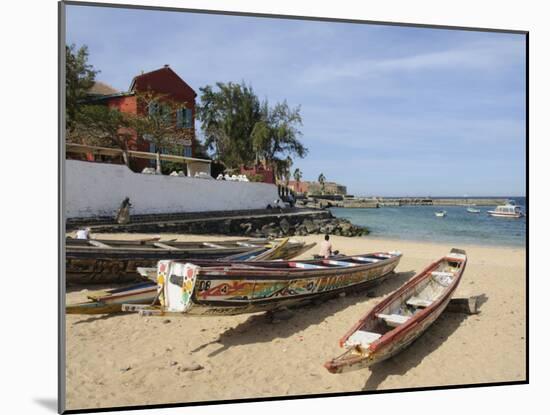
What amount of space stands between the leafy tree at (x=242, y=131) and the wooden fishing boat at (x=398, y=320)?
7.15 feet

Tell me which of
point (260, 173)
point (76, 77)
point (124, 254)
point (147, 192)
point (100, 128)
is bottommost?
point (124, 254)

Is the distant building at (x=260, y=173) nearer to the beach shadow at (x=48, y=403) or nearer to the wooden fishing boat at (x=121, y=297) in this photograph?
the wooden fishing boat at (x=121, y=297)

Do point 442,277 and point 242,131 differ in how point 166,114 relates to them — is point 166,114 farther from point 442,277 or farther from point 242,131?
point 442,277

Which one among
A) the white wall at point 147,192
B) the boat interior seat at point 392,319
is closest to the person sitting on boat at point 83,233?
the white wall at point 147,192

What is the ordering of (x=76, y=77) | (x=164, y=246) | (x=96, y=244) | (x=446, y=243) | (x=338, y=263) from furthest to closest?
(x=446, y=243)
(x=164, y=246)
(x=338, y=263)
(x=96, y=244)
(x=76, y=77)

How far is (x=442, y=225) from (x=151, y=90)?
5739mm

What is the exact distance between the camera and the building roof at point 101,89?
13.2ft

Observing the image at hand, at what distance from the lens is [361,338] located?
3033mm

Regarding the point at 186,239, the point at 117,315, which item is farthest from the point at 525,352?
the point at 186,239

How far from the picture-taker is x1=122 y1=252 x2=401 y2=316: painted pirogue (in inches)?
120

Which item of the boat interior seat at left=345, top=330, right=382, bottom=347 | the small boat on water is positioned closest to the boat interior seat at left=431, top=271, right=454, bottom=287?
the small boat on water

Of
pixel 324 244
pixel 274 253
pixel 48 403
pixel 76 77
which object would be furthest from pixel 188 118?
pixel 48 403

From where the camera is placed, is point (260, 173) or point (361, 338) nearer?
point (361, 338)

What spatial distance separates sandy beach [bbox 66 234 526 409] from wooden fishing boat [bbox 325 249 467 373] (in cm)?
25
